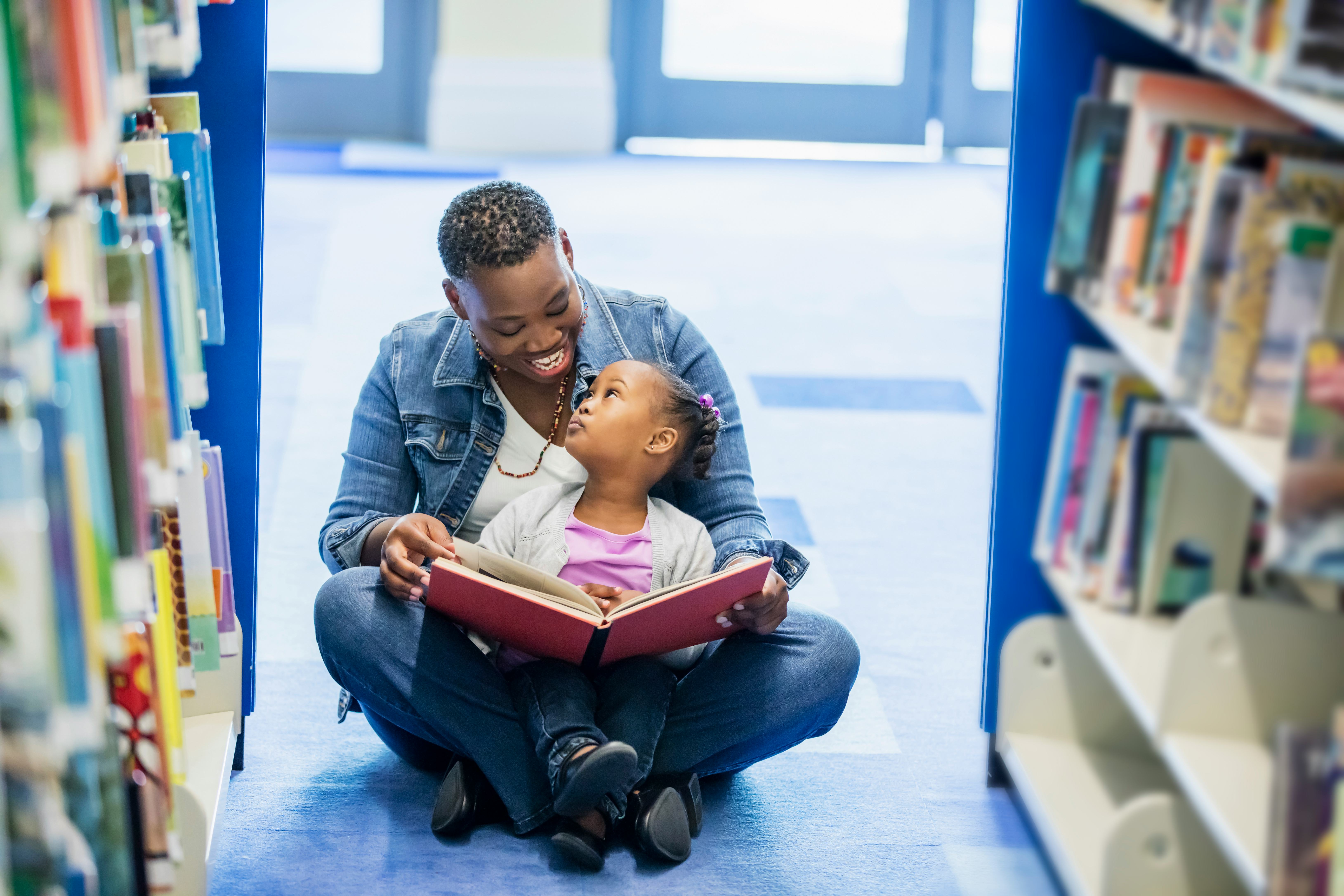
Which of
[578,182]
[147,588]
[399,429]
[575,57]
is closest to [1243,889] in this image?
[147,588]

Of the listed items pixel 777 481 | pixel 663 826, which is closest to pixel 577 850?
pixel 663 826

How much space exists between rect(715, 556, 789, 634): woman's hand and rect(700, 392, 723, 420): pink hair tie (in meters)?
0.24

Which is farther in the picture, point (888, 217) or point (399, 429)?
point (888, 217)

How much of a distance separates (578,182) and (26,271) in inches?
212

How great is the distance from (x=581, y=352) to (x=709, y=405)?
0.69 ft

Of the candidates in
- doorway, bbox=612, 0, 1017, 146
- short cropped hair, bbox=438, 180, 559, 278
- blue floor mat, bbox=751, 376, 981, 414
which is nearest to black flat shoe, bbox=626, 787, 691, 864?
short cropped hair, bbox=438, 180, 559, 278

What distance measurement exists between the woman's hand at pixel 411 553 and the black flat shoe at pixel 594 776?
0.32 metres

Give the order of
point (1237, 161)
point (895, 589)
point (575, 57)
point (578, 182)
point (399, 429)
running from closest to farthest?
point (1237, 161) < point (399, 429) < point (895, 589) < point (578, 182) < point (575, 57)

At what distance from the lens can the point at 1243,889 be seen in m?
1.54

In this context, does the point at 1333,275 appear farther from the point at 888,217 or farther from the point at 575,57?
the point at 575,57

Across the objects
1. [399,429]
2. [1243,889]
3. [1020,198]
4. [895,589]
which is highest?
[1020,198]

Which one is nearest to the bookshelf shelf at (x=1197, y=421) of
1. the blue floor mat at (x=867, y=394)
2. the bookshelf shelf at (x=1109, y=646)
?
the bookshelf shelf at (x=1109, y=646)

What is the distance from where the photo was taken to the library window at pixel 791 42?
714 centimetres

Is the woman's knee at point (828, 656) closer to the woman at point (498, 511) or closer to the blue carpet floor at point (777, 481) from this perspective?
the woman at point (498, 511)
